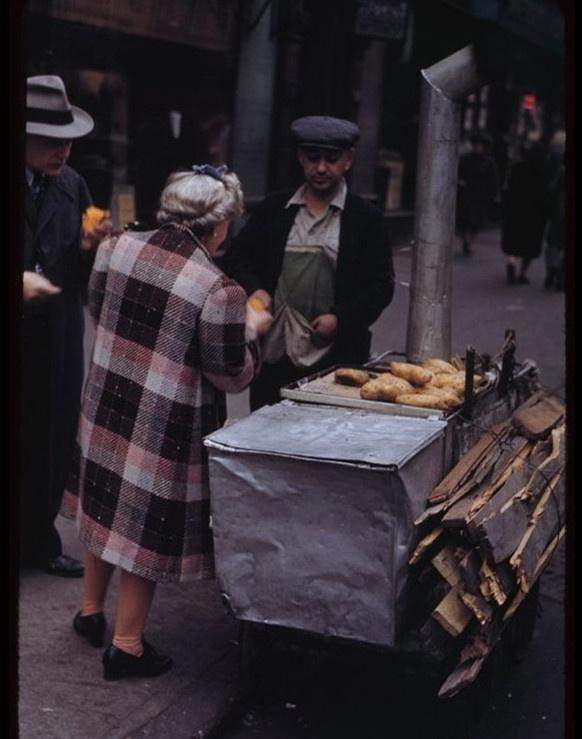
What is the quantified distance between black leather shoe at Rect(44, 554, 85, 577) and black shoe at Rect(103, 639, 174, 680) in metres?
0.93

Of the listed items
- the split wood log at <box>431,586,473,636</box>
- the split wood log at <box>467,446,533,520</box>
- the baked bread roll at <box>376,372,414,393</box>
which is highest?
the baked bread roll at <box>376,372,414,393</box>

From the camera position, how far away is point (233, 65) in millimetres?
12445

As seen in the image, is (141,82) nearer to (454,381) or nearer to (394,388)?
(454,381)

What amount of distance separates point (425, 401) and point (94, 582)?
140cm

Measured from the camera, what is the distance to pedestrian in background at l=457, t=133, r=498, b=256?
18484 millimetres

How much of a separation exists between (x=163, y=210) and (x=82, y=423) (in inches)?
32.1

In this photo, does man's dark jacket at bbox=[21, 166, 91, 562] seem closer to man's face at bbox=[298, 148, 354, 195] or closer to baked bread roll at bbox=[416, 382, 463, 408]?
man's face at bbox=[298, 148, 354, 195]

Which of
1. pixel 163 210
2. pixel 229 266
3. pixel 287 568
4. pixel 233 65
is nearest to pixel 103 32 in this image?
pixel 233 65

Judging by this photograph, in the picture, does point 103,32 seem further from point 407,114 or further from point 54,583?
point 407,114

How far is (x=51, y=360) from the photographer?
5125 mm

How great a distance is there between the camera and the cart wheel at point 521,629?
4.55 meters

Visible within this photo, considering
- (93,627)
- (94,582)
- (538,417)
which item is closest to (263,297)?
(538,417)

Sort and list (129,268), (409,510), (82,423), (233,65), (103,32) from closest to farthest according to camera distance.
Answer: (409,510) < (129,268) < (82,423) < (103,32) < (233,65)

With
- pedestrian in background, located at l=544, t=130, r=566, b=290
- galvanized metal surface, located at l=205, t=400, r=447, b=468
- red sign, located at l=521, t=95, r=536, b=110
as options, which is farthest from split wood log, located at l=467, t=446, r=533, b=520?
red sign, located at l=521, t=95, r=536, b=110
